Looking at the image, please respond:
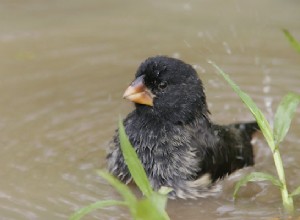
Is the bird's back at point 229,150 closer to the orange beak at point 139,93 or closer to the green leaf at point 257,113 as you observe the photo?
the orange beak at point 139,93

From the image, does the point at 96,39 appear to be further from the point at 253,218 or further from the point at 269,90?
the point at 253,218

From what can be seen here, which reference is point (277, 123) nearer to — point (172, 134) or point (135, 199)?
point (172, 134)

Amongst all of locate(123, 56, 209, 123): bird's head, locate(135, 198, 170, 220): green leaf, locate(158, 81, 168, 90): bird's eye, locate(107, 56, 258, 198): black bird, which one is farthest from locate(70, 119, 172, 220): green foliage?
locate(158, 81, 168, 90): bird's eye

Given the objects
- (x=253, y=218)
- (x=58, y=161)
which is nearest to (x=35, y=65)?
(x=58, y=161)

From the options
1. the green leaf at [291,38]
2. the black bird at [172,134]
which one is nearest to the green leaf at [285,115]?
the green leaf at [291,38]

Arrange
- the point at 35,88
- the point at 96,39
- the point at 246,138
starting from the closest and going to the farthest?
1. the point at 246,138
2. the point at 35,88
3. the point at 96,39

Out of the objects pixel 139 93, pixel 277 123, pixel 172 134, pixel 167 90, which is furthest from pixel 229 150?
pixel 277 123
